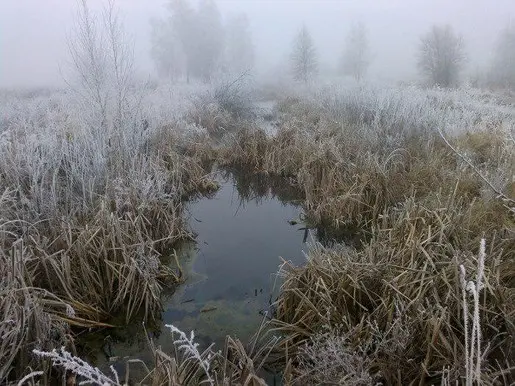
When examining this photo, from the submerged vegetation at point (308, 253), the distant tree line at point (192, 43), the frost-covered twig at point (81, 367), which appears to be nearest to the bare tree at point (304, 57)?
the distant tree line at point (192, 43)

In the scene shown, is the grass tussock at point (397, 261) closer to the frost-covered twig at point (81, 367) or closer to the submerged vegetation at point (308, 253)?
the submerged vegetation at point (308, 253)

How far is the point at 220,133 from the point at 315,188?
208 inches

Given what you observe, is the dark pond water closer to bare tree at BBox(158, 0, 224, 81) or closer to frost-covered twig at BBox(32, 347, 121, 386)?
frost-covered twig at BBox(32, 347, 121, 386)

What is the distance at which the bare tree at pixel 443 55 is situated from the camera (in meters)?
24.8

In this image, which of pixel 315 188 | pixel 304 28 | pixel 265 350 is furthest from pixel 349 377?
pixel 304 28

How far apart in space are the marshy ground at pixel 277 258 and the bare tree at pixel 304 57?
23074 millimetres

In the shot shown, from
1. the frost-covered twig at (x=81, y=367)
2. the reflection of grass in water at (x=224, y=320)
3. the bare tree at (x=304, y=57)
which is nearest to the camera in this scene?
the frost-covered twig at (x=81, y=367)

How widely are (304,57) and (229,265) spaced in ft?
90.7

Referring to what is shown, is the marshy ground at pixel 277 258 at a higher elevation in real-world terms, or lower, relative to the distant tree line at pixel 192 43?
lower

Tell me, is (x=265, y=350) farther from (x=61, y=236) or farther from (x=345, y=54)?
(x=345, y=54)

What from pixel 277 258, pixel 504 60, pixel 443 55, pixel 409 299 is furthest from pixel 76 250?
pixel 504 60

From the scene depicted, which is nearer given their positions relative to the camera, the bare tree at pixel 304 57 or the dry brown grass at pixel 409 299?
the dry brown grass at pixel 409 299

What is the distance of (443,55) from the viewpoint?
82.1 ft

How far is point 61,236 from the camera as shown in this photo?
3504 millimetres
